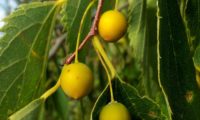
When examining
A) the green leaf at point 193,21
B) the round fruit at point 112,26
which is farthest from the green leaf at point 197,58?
the round fruit at point 112,26

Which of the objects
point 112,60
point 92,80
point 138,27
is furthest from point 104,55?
point 112,60

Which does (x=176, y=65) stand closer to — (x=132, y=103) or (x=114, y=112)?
(x=132, y=103)

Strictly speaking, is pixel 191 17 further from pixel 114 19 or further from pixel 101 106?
pixel 101 106

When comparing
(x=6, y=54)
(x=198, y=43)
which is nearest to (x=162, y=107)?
(x=198, y=43)

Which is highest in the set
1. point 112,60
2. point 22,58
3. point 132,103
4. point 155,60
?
point 22,58

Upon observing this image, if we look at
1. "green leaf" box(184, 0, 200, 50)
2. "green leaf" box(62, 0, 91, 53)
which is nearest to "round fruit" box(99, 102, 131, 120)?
"green leaf" box(184, 0, 200, 50)
